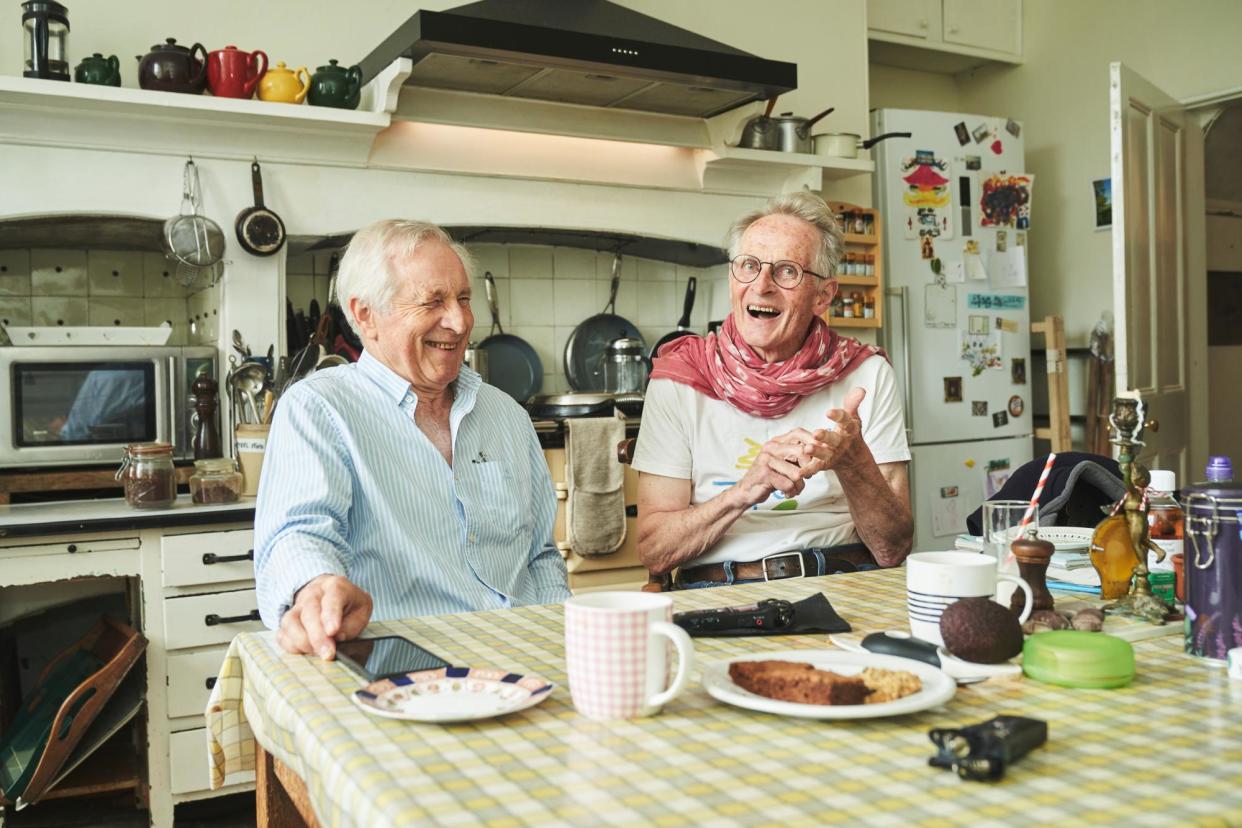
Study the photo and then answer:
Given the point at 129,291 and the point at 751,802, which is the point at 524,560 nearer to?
the point at 751,802

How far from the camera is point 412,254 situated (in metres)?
1.77

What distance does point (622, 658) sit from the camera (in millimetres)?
930

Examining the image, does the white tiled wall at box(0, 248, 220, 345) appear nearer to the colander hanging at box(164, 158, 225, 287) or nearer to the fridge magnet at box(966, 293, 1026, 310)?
the colander hanging at box(164, 158, 225, 287)

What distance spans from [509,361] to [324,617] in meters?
2.60

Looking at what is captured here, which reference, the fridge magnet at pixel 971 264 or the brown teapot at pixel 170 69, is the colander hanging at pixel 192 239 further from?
the fridge magnet at pixel 971 264

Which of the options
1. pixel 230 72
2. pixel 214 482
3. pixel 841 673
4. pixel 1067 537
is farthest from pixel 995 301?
pixel 841 673

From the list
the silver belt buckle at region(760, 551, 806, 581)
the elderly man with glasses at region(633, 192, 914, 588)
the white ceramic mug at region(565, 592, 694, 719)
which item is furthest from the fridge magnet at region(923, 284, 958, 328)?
the white ceramic mug at region(565, 592, 694, 719)

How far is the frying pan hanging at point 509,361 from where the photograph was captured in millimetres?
3746

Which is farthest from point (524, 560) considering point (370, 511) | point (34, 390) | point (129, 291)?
point (129, 291)

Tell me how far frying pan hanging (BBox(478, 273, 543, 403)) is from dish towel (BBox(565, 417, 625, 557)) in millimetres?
543

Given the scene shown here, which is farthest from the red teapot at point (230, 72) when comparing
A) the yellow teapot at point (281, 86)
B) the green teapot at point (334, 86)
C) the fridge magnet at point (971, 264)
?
the fridge magnet at point (971, 264)

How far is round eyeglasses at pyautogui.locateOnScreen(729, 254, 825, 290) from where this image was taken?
7.09 ft

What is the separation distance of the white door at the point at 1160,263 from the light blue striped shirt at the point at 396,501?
7.54 feet

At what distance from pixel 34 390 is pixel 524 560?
1669 millimetres
